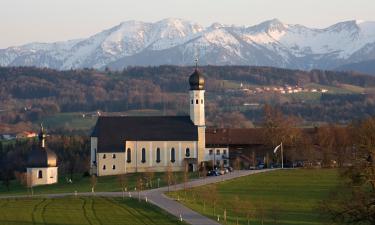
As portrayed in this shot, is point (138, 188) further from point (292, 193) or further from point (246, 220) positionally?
point (246, 220)

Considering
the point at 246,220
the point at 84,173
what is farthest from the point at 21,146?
the point at 246,220

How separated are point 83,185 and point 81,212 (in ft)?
88.2

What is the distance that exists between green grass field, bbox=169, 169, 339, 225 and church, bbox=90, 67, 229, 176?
41.0 feet

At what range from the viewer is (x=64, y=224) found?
58062mm

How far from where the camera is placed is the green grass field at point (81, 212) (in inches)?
2346

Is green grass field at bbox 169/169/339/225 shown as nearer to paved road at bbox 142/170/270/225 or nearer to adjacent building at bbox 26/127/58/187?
paved road at bbox 142/170/270/225

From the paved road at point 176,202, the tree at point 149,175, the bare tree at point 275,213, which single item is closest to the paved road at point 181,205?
the paved road at point 176,202

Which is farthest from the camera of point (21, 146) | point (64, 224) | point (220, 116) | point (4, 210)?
point (220, 116)

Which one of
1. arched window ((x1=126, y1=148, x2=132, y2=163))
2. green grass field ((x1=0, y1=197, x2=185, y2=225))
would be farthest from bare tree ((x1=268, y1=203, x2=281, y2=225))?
arched window ((x1=126, y1=148, x2=132, y2=163))

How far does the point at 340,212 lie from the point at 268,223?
700 inches

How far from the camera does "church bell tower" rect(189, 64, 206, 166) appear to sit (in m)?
104

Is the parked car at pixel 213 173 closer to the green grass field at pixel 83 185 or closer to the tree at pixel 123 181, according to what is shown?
the green grass field at pixel 83 185

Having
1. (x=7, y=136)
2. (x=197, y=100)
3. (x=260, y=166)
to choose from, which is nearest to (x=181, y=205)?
(x=260, y=166)

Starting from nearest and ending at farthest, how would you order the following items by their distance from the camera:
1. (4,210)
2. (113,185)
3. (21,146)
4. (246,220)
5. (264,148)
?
1. (246,220)
2. (4,210)
3. (113,185)
4. (264,148)
5. (21,146)
